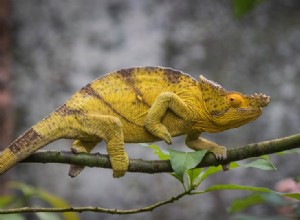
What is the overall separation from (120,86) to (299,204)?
2.54 ft

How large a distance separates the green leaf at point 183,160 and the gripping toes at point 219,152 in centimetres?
7

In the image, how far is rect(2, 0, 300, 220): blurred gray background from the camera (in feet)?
12.8

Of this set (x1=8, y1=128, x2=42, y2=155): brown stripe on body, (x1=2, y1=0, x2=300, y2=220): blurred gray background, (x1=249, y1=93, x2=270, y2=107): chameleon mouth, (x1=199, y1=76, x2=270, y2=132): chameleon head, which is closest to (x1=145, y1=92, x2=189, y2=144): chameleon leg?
(x1=199, y1=76, x2=270, y2=132): chameleon head

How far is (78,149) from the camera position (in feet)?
4.90

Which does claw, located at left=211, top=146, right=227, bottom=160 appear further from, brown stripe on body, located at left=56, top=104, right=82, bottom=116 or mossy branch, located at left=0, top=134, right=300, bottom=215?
brown stripe on body, located at left=56, top=104, right=82, bottom=116

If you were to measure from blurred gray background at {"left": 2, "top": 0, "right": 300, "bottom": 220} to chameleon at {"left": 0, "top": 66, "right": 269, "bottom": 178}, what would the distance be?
228 centimetres

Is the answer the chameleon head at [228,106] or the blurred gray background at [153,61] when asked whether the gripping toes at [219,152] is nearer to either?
the chameleon head at [228,106]

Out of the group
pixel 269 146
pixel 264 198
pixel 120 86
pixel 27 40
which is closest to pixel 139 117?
pixel 120 86

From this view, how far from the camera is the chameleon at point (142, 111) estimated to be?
4.94 ft

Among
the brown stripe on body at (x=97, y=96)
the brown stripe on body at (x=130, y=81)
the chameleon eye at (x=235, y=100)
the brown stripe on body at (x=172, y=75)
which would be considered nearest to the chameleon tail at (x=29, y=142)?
the brown stripe on body at (x=97, y=96)

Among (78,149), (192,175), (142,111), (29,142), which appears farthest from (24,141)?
(192,175)

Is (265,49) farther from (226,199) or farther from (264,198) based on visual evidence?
(264,198)

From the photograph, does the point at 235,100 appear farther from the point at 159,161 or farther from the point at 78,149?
the point at 78,149

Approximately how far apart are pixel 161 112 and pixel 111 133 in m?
0.16
